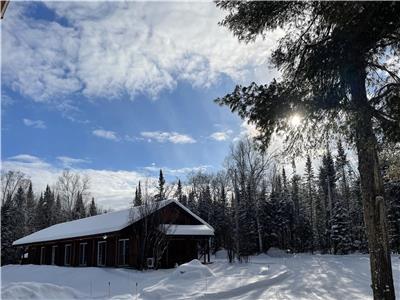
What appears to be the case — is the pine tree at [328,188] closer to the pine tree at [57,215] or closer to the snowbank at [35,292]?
the pine tree at [57,215]

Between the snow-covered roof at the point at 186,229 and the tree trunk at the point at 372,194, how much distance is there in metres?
16.9

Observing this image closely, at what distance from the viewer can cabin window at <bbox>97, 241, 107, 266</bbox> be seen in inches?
1104

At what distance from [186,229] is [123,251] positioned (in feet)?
14.0

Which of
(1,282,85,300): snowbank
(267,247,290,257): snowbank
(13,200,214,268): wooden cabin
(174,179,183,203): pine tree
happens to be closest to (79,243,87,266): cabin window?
(13,200,214,268): wooden cabin

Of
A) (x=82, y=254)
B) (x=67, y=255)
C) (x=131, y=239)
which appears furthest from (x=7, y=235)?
(x=131, y=239)

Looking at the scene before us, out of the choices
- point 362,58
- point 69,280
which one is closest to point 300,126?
point 362,58

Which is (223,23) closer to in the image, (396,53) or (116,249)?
(396,53)

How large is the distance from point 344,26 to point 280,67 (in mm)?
2579

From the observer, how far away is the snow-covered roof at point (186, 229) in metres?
25.9

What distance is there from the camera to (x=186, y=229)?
2777 cm

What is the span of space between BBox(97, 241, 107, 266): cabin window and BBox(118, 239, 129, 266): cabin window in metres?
1.64

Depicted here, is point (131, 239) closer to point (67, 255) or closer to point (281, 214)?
point (67, 255)

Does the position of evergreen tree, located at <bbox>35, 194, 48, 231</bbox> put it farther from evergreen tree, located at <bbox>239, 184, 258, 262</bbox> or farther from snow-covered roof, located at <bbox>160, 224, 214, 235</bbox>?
snow-covered roof, located at <bbox>160, 224, 214, 235</bbox>

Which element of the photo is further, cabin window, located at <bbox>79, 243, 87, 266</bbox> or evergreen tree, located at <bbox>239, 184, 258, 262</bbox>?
evergreen tree, located at <bbox>239, 184, 258, 262</bbox>
